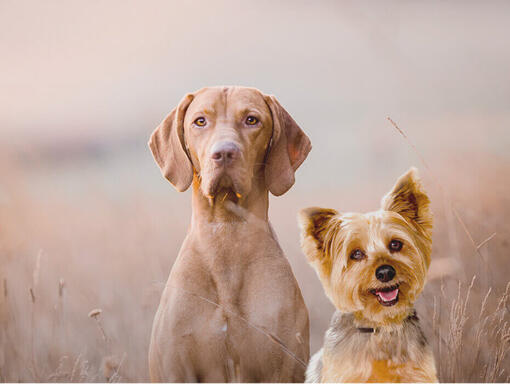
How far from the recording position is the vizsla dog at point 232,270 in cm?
273

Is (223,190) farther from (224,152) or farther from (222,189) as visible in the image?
(224,152)

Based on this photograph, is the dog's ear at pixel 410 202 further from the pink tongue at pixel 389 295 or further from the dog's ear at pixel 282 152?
the dog's ear at pixel 282 152

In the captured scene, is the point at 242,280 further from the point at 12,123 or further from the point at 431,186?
the point at 12,123

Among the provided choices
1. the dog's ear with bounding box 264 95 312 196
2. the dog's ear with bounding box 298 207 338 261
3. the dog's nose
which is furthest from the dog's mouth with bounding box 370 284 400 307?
the dog's nose

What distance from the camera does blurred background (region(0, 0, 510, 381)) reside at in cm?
299

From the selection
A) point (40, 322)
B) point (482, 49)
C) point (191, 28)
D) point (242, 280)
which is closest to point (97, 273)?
point (40, 322)

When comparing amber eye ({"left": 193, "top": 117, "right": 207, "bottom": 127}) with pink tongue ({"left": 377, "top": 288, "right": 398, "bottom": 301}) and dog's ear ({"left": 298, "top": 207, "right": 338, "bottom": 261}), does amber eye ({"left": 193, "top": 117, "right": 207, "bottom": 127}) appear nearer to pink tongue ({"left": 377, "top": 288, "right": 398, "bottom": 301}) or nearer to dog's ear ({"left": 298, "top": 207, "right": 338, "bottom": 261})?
dog's ear ({"left": 298, "top": 207, "right": 338, "bottom": 261})

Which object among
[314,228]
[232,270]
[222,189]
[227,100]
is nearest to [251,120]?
[227,100]

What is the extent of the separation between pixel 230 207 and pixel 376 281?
75cm

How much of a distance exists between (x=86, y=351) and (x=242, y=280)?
0.86m

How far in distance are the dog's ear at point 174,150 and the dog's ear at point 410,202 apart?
2.80 ft

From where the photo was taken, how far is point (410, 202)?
2.50m

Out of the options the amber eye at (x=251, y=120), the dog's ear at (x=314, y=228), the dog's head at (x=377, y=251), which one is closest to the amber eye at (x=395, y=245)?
the dog's head at (x=377, y=251)

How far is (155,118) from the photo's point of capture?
10.0ft
